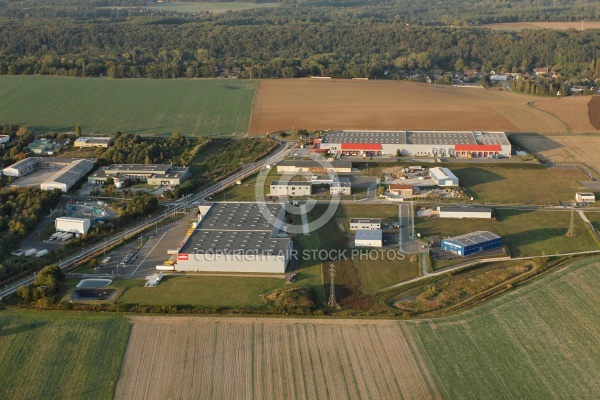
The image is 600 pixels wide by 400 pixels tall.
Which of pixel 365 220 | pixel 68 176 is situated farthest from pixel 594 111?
pixel 68 176

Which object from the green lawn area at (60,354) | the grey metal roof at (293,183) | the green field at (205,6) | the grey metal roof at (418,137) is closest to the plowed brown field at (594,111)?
the grey metal roof at (418,137)

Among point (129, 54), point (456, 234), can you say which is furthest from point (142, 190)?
point (129, 54)

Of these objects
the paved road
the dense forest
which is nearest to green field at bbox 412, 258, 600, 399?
the paved road

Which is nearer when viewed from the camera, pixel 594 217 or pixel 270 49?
pixel 594 217

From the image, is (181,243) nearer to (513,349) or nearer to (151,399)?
(151,399)

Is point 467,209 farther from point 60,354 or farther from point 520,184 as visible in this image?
point 60,354

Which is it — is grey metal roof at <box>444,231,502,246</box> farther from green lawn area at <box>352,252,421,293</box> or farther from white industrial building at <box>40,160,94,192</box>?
white industrial building at <box>40,160,94,192</box>
